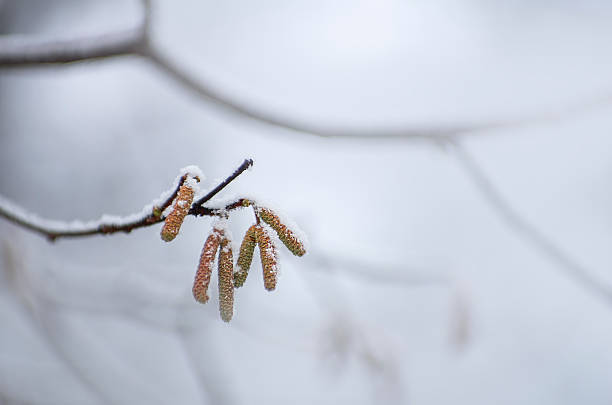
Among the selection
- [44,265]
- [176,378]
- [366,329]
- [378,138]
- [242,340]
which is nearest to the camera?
[378,138]

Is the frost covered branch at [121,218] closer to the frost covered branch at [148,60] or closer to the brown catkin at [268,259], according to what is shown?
the brown catkin at [268,259]

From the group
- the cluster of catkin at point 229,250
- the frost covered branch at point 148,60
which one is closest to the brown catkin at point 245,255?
the cluster of catkin at point 229,250

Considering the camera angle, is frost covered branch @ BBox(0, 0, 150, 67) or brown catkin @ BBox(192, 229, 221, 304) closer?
brown catkin @ BBox(192, 229, 221, 304)

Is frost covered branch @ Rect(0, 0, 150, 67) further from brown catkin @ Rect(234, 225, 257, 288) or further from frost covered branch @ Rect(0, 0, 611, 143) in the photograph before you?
brown catkin @ Rect(234, 225, 257, 288)

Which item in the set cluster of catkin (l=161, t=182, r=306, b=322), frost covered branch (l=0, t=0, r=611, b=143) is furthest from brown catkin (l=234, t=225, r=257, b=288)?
frost covered branch (l=0, t=0, r=611, b=143)

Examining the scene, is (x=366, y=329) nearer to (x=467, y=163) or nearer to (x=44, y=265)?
(x=467, y=163)

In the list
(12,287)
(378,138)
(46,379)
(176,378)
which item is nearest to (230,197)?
(378,138)

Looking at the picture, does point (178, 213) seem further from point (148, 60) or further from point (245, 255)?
point (148, 60)
